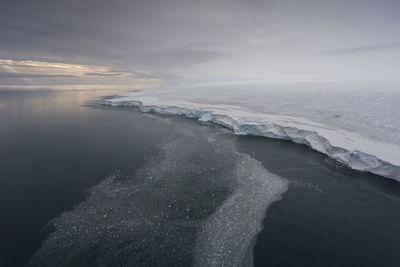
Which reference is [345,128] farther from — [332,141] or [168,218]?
[168,218]

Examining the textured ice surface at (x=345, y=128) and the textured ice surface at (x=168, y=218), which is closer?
the textured ice surface at (x=168, y=218)

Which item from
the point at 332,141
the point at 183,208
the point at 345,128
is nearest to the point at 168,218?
the point at 183,208

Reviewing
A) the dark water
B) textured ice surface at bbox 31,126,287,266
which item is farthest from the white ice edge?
textured ice surface at bbox 31,126,287,266

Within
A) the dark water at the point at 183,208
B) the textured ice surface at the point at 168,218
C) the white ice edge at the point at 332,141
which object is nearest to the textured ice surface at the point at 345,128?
the white ice edge at the point at 332,141

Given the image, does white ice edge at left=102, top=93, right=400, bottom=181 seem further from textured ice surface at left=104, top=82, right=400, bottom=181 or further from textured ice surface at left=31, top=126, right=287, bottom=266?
textured ice surface at left=31, top=126, right=287, bottom=266

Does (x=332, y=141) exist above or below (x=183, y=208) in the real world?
above

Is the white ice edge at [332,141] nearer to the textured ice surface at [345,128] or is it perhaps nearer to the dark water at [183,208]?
the textured ice surface at [345,128]
